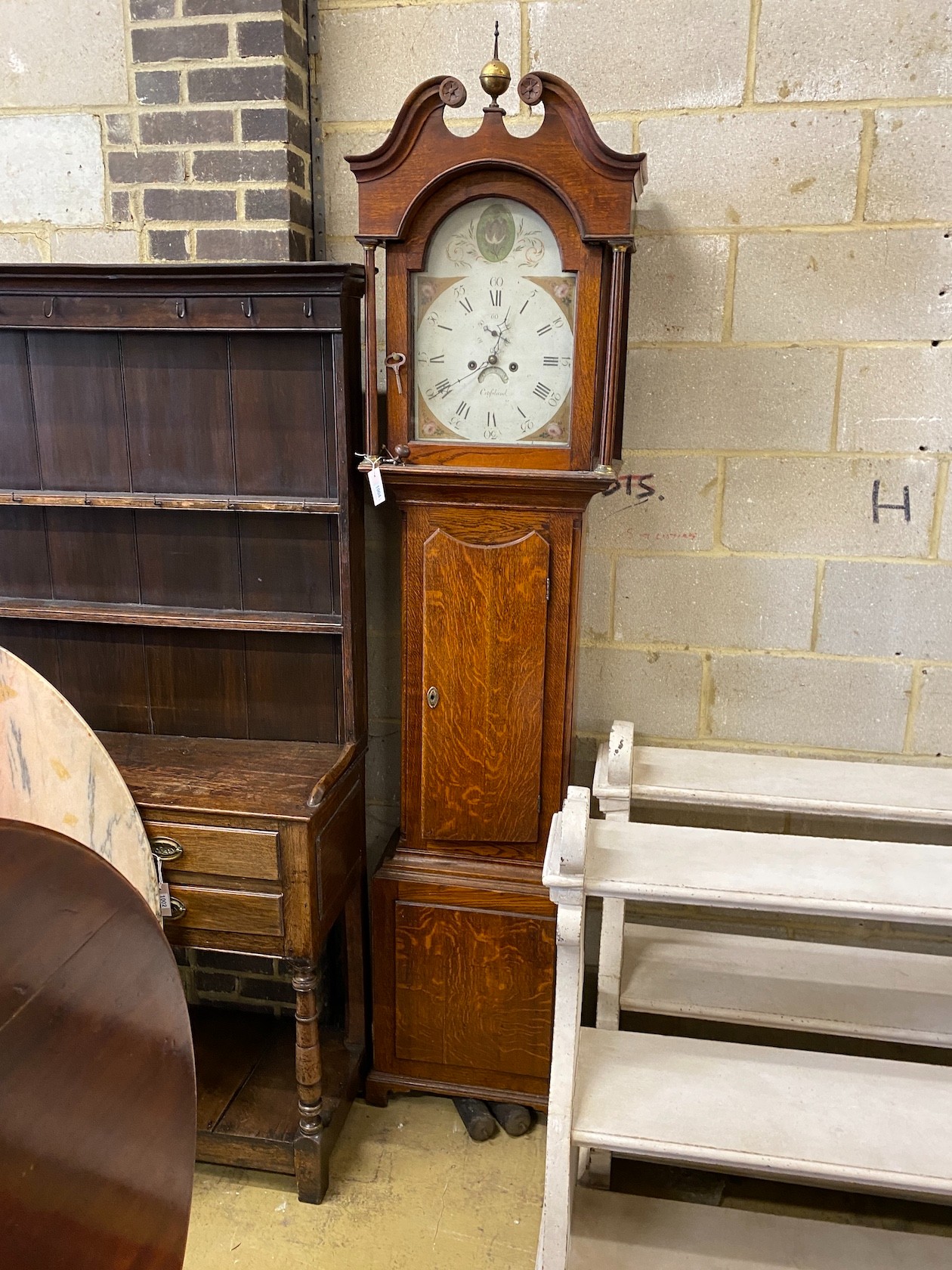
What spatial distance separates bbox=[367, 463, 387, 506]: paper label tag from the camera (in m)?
1.69

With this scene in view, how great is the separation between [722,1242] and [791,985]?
46 centimetres

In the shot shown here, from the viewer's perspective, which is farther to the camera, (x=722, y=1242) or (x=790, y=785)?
(x=790, y=785)

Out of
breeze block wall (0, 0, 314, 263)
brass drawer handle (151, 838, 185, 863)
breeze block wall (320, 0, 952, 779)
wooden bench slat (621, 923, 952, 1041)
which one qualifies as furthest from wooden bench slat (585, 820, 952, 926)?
breeze block wall (0, 0, 314, 263)

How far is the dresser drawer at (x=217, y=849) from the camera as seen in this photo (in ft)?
5.39

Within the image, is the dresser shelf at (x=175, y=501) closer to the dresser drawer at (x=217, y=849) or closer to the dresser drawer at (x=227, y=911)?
the dresser drawer at (x=217, y=849)

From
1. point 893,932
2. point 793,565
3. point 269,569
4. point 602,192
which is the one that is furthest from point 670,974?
point 602,192

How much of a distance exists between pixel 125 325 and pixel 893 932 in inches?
80.5

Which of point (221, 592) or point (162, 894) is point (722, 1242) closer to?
point (162, 894)

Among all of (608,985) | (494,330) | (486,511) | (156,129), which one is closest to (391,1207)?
(608,985)

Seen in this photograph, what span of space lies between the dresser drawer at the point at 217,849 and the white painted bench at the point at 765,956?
24.9 inches

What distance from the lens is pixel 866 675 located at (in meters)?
1.92

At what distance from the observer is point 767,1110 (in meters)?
1.39

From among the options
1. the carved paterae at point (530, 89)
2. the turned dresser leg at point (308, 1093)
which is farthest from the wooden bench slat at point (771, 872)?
the carved paterae at point (530, 89)

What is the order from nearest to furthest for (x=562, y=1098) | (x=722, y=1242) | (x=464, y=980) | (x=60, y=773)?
(x=562, y=1098)
(x=60, y=773)
(x=722, y=1242)
(x=464, y=980)
